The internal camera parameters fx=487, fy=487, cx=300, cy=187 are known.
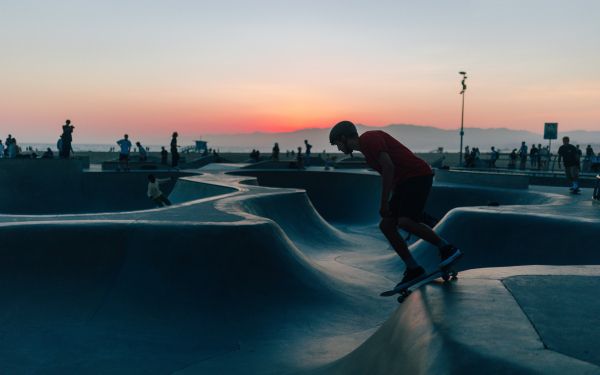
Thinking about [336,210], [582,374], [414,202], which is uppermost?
[414,202]

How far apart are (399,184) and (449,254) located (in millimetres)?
837

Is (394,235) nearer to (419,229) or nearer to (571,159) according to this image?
(419,229)

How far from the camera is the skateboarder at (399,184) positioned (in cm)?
477

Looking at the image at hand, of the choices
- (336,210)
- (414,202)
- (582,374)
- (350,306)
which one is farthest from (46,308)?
(336,210)

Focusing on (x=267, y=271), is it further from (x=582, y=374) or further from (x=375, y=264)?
(x=582, y=374)

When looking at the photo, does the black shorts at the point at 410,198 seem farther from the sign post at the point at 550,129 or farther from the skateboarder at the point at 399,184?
the sign post at the point at 550,129

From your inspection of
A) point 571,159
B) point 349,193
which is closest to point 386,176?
point 571,159

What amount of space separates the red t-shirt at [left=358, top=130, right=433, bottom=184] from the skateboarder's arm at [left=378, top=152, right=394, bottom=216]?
0.21ft

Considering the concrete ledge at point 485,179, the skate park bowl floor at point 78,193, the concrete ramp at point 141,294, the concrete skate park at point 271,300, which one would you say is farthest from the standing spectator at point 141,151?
the concrete ramp at point 141,294

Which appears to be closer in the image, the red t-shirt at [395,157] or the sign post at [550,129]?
the red t-shirt at [395,157]

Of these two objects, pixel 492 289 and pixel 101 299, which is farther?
pixel 101 299

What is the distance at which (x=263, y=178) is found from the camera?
26.5 meters

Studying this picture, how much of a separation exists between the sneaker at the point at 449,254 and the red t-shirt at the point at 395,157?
2.54 feet

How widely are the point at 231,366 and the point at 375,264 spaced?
660cm
